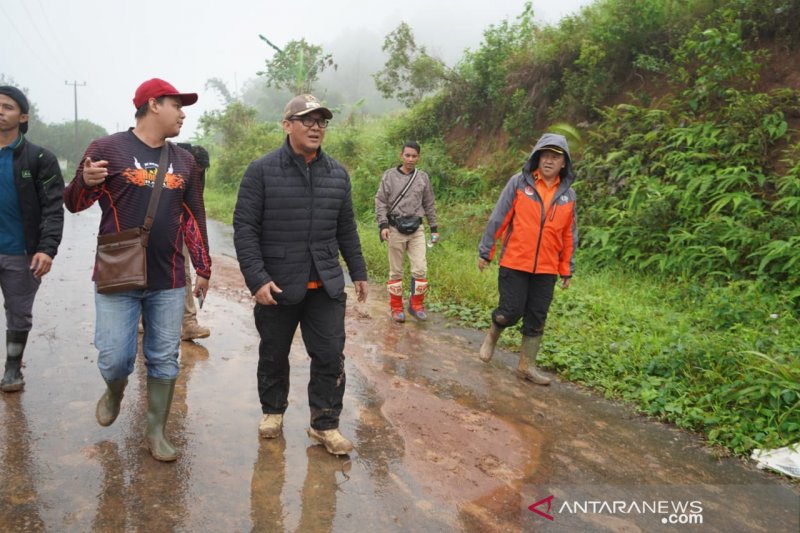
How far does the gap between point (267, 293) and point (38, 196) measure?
80.1 inches

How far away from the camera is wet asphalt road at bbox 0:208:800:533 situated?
3.04 meters

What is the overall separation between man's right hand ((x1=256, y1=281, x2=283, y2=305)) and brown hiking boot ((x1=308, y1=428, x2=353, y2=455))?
0.93 meters

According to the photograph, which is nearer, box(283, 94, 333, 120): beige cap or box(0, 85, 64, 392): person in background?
box(283, 94, 333, 120): beige cap

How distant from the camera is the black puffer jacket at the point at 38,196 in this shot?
4023mm

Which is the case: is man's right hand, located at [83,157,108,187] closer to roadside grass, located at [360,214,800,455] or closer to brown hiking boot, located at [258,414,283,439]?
brown hiking boot, located at [258,414,283,439]

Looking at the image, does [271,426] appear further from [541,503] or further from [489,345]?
[489,345]

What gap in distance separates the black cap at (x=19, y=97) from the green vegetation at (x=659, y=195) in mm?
4920

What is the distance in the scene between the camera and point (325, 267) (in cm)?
365

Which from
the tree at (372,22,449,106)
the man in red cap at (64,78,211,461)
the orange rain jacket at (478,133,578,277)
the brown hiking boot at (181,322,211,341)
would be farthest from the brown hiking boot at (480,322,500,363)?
the tree at (372,22,449,106)

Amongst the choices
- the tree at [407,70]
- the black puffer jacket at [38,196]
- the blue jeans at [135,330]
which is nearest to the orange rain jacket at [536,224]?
the blue jeans at [135,330]

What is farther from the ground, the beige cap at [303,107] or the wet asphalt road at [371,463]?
the beige cap at [303,107]

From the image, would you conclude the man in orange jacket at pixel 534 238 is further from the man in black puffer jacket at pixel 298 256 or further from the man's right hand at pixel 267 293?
the man's right hand at pixel 267 293

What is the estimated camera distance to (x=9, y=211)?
13.3 ft

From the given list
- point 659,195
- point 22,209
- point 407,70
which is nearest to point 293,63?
point 407,70
